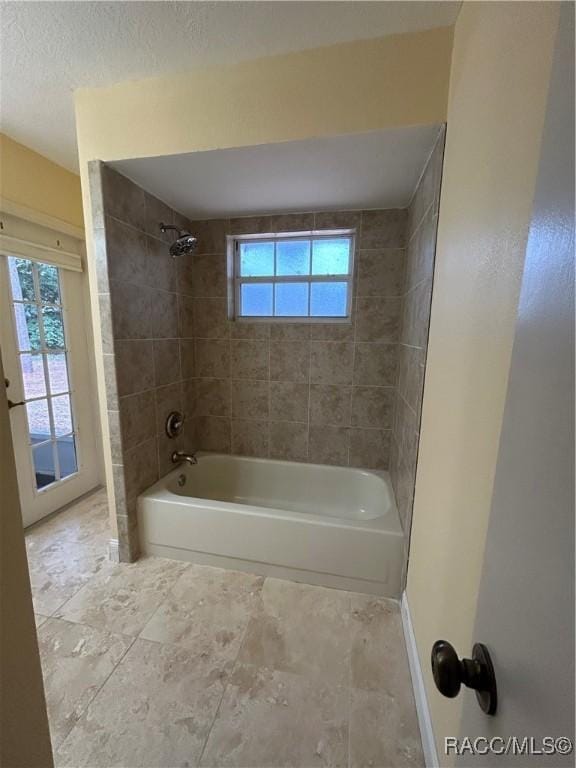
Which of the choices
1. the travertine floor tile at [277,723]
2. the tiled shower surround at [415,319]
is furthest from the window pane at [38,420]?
the tiled shower surround at [415,319]

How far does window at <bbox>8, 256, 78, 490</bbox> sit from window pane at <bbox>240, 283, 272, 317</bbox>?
1393mm

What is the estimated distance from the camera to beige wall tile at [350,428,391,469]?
2320 millimetres

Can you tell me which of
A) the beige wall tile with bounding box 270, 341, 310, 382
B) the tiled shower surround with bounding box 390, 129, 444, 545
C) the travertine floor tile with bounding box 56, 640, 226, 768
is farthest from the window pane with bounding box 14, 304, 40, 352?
the tiled shower surround with bounding box 390, 129, 444, 545

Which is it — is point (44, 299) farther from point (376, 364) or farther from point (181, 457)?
point (376, 364)

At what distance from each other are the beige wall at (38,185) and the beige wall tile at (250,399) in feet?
5.64

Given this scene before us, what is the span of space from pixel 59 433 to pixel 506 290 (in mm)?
2913

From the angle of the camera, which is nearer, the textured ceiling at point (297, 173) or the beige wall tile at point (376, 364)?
the textured ceiling at point (297, 173)

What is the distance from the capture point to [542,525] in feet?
1.09

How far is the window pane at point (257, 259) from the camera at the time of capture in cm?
243

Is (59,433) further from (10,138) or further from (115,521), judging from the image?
(10,138)

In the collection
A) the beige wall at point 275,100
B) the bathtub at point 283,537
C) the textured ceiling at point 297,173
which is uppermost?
the beige wall at point 275,100

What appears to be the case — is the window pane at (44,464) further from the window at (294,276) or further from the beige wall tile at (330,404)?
the beige wall tile at (330,404)

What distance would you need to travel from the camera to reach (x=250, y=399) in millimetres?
2520

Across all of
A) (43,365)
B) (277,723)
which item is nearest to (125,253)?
(43,365)
